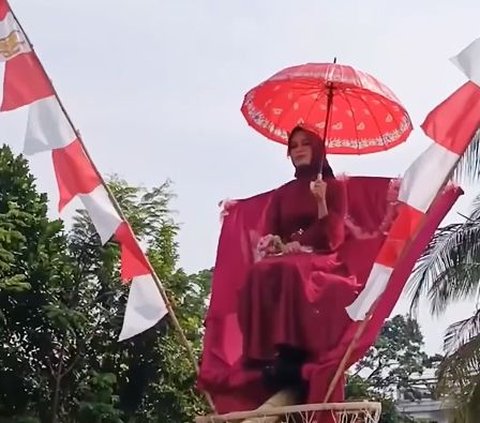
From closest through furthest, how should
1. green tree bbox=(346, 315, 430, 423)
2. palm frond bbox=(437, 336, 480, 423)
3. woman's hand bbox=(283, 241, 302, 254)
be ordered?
woman's hand bbox=(283, 241, 302, 254) < palm frond bbox=(437, 336, 480, 423) < green tree bbox=(346, 315, 430, 423)

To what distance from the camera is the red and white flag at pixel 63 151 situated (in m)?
4.98

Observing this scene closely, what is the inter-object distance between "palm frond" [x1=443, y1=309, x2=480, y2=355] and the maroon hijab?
15.5 ft

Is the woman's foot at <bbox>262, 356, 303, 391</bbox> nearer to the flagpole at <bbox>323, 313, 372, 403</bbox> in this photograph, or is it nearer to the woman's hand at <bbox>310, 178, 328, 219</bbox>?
the flagpole at <bbox>323, 313, 372, 403</bbox>

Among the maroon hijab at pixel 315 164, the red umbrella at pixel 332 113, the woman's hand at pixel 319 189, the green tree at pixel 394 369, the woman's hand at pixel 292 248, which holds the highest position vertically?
the red umbrella at pixel 332 113

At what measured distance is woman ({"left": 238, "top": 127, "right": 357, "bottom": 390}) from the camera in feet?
14.8

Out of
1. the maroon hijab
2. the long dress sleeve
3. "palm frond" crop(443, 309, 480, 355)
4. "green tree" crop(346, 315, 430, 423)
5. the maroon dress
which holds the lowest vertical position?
"green tree" crop(346, 315, 430, 423)

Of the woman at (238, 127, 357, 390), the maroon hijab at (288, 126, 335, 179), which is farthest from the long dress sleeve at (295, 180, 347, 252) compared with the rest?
the maroon hijab at (288, 126, 335, 179)

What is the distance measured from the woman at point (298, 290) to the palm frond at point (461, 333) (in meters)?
4.80

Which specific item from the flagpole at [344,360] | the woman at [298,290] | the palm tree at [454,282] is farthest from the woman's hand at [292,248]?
the palm tree at [454,282]

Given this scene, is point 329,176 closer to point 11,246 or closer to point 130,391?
point 11,246

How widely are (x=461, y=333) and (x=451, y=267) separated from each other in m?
0.60

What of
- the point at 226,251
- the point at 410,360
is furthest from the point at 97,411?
the point at 410,360

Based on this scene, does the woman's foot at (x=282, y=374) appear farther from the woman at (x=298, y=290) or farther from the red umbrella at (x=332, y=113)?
the red umbrella at (x=332, y=113)

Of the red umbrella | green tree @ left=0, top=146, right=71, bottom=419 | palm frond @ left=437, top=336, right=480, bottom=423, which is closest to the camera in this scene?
the red umbrella
